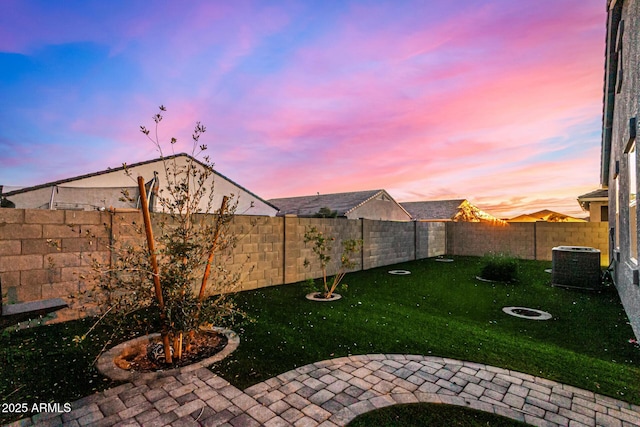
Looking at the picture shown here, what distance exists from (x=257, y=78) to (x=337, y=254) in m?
5.52

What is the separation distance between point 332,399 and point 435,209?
32.4m

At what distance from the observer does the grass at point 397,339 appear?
2.84 meters

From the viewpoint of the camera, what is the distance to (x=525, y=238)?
12.8 m

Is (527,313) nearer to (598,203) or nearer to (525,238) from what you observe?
(525,238)

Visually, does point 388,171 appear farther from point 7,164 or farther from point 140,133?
point 7,164

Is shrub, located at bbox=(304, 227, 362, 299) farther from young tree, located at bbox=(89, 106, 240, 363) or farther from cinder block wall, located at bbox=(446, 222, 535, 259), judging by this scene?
cinder block wall, located at bbox=(446, 222, 535, 259)

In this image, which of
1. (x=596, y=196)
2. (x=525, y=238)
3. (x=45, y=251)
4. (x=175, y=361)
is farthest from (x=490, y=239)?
(x=45, y=251)

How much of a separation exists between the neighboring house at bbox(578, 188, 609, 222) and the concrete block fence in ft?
14.9

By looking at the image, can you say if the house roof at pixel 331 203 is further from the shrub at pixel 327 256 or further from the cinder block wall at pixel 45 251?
the cinder block wall at pixel 45 251

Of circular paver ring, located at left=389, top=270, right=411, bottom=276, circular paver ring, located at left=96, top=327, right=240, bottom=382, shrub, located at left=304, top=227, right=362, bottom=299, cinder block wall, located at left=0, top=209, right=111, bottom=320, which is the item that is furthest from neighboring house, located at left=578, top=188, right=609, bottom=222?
cinder block wall, located at left=0, top=209, right=111, bottom=320

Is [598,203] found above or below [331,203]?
below

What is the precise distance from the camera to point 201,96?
7.00m

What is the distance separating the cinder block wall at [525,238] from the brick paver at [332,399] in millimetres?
12096

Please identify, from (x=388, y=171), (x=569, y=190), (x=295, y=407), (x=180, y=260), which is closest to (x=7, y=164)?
(x=180, y=260)
